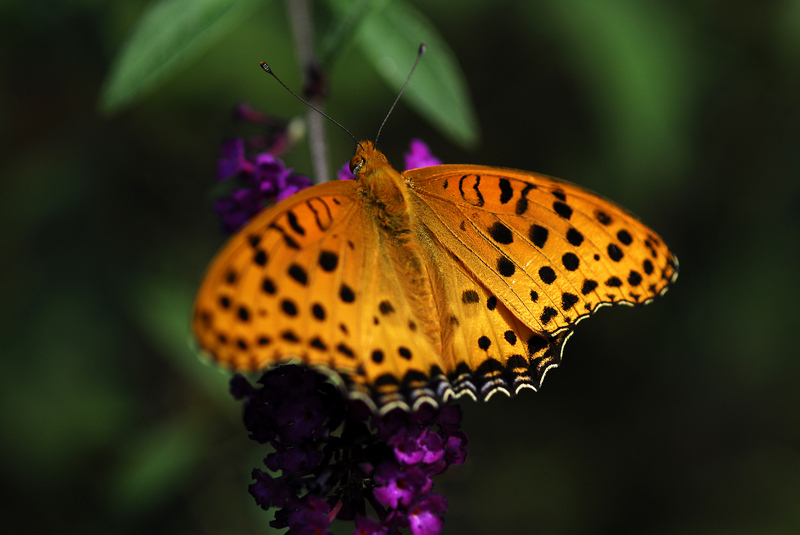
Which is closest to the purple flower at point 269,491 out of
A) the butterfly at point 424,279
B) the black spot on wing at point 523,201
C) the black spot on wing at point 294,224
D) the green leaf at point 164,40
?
the butterfly at point 424,279

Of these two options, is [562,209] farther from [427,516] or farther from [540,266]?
[427,516]

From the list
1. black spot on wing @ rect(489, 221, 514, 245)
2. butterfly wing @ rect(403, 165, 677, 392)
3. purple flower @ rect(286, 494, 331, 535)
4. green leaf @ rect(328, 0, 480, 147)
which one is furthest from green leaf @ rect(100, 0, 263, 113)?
purple flower @ rect(286, 494, 331, 535)

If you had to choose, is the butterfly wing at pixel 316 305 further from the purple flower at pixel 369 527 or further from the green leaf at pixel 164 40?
the green leaf at pixel 164 40

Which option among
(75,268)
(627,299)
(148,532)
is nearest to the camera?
(627,299)

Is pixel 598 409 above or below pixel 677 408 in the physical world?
above

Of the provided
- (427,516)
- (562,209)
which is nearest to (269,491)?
(427,516)

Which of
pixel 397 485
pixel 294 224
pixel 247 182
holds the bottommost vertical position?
pixel 397 485

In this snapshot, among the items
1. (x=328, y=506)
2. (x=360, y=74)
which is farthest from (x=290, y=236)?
(x=360, y=74)

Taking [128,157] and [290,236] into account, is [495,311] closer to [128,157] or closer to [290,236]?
[290,236]
